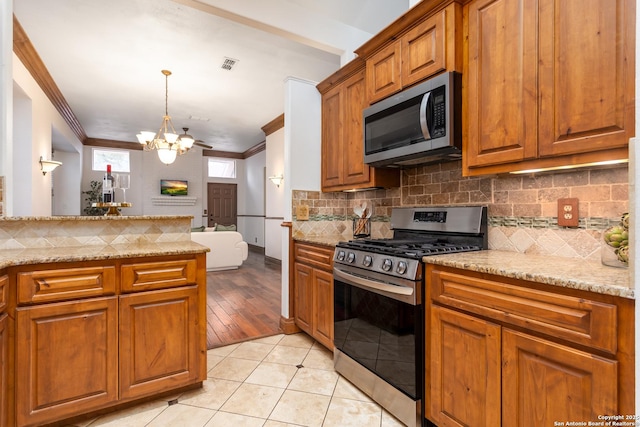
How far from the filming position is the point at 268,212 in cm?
715

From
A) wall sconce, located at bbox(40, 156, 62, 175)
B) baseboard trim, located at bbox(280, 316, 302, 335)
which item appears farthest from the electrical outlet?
wall sconce, located at bbox(40, 156, 62, 175)

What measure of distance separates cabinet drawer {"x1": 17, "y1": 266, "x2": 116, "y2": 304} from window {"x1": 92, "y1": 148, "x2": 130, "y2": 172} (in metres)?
7.60

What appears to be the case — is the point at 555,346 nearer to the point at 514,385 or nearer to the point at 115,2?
the point at 514,385

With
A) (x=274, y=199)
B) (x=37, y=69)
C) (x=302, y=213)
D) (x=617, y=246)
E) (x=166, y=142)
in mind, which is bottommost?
(x=617, y=246)

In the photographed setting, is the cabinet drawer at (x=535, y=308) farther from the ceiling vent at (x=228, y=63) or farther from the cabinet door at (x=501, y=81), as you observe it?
the ceiling vent at (x=228, y=63)

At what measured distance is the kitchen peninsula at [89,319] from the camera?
5.06ft

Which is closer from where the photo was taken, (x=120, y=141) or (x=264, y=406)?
(x=264, y=406)

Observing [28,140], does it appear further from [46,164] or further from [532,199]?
[532,199]

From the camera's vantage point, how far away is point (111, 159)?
26.9 ft

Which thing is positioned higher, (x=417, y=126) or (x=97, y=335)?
(x=417, y=126)

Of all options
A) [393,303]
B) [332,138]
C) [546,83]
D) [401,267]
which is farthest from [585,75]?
[332,138]

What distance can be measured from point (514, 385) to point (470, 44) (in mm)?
1676

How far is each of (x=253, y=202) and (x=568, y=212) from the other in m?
8.01

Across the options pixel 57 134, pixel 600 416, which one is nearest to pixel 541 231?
pixel 600 416
